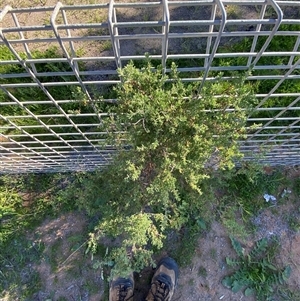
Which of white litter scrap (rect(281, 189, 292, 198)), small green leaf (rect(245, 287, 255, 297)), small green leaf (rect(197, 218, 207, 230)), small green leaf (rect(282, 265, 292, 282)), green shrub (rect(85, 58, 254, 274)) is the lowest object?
small green leaf (rect(245, 287, 255, 297))

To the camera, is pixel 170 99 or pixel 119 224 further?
pixel 119 224

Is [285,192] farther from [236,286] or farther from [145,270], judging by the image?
[145,270]

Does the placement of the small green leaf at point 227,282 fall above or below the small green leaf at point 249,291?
above

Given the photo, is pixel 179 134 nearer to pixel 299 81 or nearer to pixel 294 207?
pixel 299 81

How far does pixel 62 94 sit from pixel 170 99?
1.37 m

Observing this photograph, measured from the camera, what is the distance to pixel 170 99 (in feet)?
4.40

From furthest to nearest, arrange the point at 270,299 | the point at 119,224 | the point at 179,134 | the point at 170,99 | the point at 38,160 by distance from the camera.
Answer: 1. the point at 270,299
2. the point at 38,160
3. the point at 119,224
4. the point at 179,134
5. the point at 170,99

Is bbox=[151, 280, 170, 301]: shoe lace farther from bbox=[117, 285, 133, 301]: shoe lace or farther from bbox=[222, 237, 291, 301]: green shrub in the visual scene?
bbox=[222, 237, 291, 301]: green shrub

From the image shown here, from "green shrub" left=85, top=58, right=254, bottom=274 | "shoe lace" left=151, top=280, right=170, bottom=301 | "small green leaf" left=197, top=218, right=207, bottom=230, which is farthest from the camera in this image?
"small green leaf" left=197, top=218, right=207, bottom=230

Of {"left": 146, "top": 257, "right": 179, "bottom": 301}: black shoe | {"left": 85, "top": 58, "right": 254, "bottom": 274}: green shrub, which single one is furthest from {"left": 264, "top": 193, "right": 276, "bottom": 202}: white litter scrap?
{"left": 85, "top": 58, "right": 254, "bottom": 274}: green shrub

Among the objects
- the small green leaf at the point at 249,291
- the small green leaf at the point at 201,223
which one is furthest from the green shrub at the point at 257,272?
the small green leaf at the point at 201,223

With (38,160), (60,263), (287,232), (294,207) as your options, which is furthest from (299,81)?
(60,263)

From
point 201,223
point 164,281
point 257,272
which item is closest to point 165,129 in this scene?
point 201,223

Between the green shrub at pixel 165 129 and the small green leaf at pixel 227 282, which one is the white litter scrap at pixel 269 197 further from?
the green shrub at pixel 165 129
